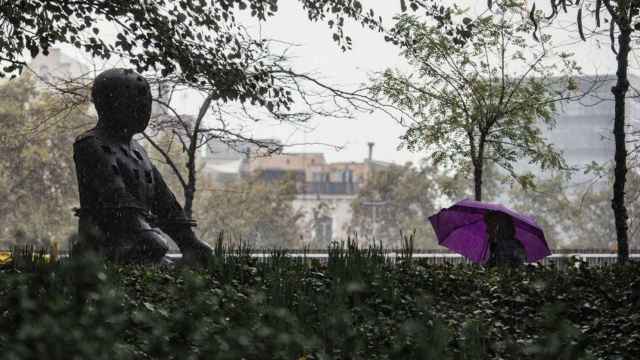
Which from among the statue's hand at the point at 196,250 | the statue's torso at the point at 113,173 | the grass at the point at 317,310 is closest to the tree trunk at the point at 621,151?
the grass at the point at 317,310

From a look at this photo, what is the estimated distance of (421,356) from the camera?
4660 millimetres

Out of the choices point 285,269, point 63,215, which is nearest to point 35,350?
point 285,269

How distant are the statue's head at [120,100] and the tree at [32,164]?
29.1m

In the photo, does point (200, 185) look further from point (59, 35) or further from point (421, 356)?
point (421, 356)

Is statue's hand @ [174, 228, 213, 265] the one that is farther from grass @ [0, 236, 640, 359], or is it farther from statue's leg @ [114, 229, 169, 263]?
grass @ [0, 236, 640, 359]

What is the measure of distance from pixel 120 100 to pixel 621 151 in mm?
7428

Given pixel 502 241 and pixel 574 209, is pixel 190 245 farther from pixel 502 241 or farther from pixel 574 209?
pixel 574 209

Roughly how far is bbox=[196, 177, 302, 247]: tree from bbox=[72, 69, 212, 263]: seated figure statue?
116ft

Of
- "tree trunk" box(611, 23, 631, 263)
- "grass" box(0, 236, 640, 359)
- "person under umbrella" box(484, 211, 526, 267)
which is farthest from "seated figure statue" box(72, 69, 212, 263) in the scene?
"tree trunk" box(611, 23, 631, 263)

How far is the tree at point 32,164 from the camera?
3812 centimetres

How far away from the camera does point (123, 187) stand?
30.7ft

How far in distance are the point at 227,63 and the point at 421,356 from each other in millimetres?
6442

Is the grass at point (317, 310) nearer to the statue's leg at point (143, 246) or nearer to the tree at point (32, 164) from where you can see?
the statue's leg at point (143, 246)

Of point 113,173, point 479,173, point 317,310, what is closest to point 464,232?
point 113,173
